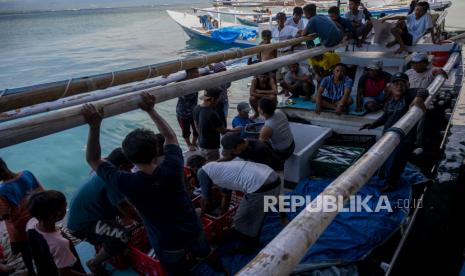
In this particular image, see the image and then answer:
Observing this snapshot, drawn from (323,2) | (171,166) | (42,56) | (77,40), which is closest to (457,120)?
(171,166)

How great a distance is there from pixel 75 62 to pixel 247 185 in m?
21.1

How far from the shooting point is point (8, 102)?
199 centimetres

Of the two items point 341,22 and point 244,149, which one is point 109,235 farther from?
point 341,22

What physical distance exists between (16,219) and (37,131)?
204cm

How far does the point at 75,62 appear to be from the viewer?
21.8 metres

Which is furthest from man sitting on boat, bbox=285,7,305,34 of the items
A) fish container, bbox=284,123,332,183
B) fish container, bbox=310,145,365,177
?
fish container, bbox=310,145,365,177

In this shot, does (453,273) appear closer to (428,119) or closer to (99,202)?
(99,202)

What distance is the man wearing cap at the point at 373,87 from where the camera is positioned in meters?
6.39

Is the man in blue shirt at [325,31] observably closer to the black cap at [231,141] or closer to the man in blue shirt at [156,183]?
the black cap at [231,141]

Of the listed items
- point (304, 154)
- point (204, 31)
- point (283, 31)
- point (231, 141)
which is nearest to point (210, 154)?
point (304, 154)

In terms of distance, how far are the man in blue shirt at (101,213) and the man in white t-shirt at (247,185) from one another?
0.88 meters

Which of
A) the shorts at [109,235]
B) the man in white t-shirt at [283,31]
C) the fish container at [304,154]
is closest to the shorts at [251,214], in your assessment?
the shorts at [109,235]

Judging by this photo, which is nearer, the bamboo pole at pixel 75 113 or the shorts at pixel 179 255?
the bamboo pole at pixel 75 113

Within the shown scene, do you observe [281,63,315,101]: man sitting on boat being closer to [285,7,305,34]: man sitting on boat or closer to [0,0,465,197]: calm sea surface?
[285,7,305,34]: man sitting on boat
